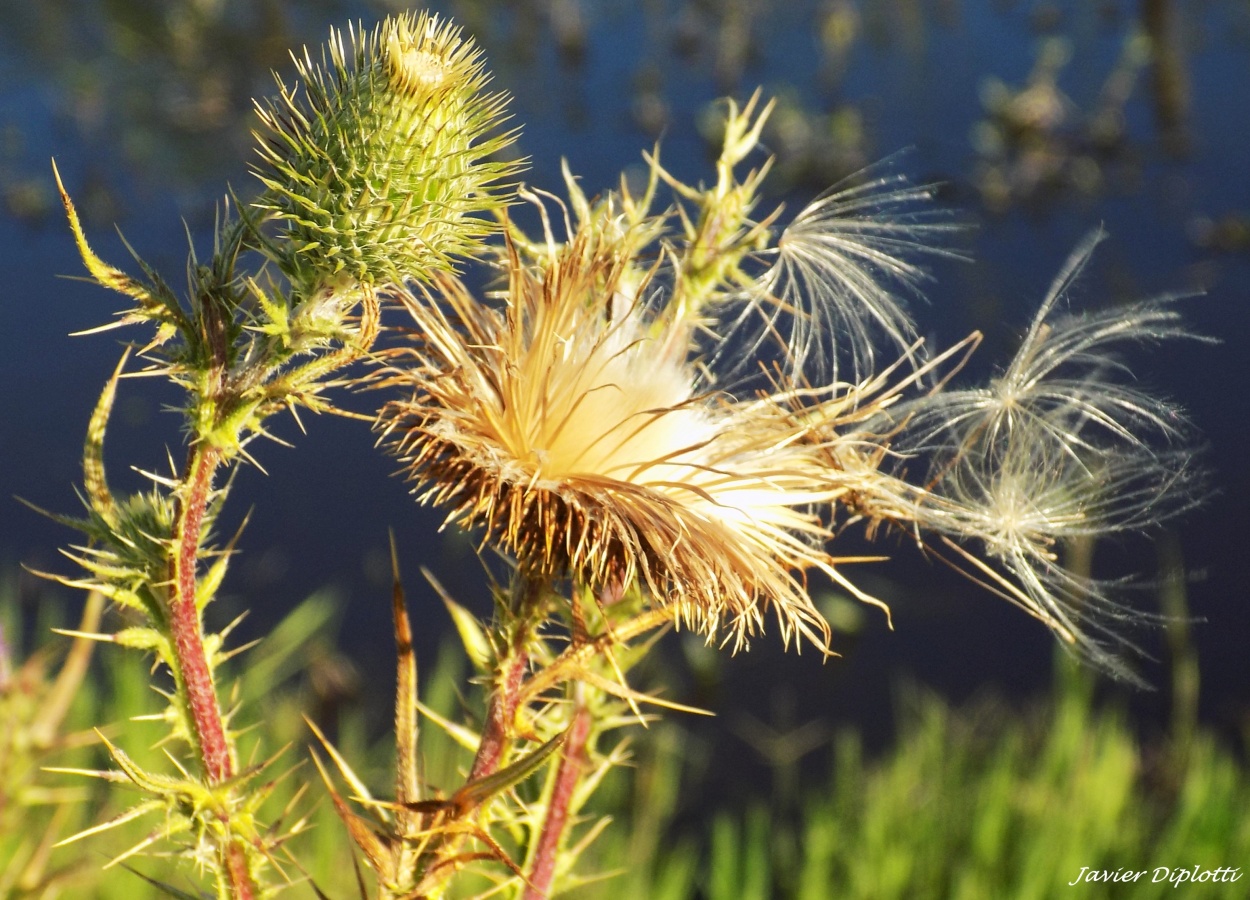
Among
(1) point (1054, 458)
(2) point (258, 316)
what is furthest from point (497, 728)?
(1) point (1054, 458)

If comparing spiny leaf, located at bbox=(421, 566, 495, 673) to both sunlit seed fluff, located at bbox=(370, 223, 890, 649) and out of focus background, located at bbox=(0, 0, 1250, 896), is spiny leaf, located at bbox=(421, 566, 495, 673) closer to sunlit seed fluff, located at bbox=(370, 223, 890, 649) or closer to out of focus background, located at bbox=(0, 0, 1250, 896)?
sunlit seed fluff, located at bbox=(370, 223, 890, 649)

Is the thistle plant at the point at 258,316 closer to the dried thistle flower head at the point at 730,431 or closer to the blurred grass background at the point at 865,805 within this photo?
the dried thistle flower head at the point at 730,431

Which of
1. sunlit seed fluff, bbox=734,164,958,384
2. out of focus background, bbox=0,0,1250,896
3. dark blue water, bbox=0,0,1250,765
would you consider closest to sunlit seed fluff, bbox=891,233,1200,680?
sunlit seed fluff, bbox=734,164,958,384

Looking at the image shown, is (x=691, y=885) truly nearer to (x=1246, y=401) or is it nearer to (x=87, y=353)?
(x=1246, y=401)

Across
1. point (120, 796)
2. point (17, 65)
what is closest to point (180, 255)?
point (17, 65)

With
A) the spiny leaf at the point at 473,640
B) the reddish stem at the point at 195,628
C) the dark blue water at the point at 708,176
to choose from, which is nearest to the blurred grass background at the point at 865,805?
the dark blue water at the point at 708,176

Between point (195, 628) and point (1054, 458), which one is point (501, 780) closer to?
point (195, 628)
